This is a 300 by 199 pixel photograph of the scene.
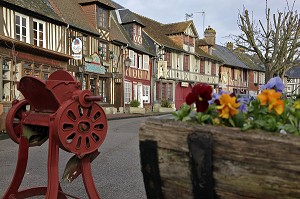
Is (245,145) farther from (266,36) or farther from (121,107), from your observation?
(121,107)

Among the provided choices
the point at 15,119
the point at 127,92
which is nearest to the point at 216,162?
the point at 15,119

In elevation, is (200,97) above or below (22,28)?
below

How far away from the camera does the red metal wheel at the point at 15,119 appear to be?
2.60 meters

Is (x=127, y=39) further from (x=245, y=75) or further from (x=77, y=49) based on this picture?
(x=245, y=75)

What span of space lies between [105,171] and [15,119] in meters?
2.96

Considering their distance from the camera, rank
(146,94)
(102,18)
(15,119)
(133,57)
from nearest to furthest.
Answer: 1. (15,119)
2. (102,18)
3. (133,57)
4. (146,94)

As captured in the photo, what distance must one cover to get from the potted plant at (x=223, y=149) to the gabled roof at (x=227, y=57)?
36.5 meters

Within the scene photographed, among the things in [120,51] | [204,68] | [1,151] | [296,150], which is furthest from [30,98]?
[204,68]

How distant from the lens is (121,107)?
73.2 ft

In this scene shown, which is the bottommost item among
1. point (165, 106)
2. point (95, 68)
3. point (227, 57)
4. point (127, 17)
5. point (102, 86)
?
point (165, 106)

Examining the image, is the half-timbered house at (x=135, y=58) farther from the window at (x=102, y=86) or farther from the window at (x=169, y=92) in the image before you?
the window at (x=169, y=92)

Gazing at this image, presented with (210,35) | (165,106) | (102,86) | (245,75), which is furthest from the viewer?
(245,75)

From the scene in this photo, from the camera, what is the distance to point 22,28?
1434cm

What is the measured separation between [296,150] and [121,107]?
21.3 metres
